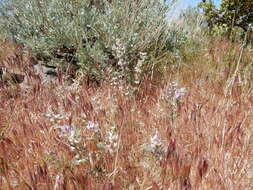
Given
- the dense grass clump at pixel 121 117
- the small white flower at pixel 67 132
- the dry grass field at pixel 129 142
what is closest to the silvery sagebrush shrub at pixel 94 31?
the dense grass clump at pixel 121 117

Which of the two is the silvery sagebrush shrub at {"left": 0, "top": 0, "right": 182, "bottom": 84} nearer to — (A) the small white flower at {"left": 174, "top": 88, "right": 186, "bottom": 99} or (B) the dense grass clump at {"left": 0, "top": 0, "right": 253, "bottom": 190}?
(B) the dense grass clump at {"left": 0, "top": 0, "right": 253, "bottom": 190}

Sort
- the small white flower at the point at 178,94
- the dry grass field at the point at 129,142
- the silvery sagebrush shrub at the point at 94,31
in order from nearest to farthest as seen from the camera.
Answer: the dry grass field at the point at 129,142 → the small white flower at the point at 178,94 → the silvery sagebrush shrub at the point at 94,31

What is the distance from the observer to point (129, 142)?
5.31ft

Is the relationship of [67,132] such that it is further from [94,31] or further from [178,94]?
[94,31]

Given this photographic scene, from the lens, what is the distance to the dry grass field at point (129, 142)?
122cm

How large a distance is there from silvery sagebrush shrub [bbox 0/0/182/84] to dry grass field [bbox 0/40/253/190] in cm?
62

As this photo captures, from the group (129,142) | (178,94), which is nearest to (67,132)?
(129,142)

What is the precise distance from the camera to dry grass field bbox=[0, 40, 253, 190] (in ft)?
4.00

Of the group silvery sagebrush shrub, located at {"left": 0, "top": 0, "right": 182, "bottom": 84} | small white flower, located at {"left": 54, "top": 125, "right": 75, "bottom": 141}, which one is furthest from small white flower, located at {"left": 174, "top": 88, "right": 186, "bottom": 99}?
silvery sagebrush shrub, located at {"left": 0, "top": 0, "right": 182, "bottom": 84}

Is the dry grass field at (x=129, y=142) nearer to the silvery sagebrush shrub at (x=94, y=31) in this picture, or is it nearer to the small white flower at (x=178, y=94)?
the small white flower at (x=178, y=94)

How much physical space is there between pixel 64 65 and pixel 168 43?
144cm

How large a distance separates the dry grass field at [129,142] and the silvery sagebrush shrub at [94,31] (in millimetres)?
621

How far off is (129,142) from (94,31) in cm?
194

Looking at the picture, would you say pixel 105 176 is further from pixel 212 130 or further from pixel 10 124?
pixel 10 124
